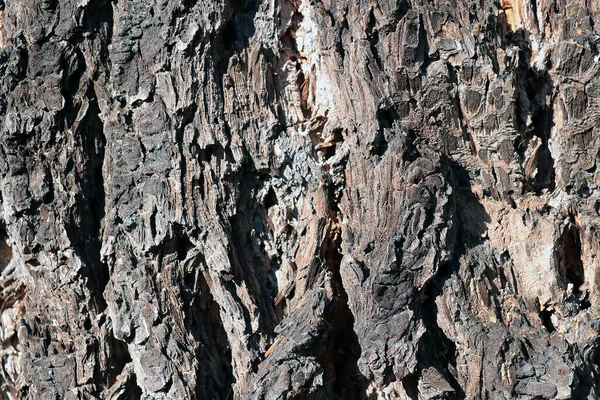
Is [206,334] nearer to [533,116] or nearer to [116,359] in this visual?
[116,359]

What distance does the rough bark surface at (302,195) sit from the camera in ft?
10.5

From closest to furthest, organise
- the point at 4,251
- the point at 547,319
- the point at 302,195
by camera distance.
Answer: the point at 547,319, the point at 302,195, the point at 4,251

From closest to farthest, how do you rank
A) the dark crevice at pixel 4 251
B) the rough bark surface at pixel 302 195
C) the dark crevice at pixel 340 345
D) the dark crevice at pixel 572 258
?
the rough bark surface at pixel 302 195
the dark crevice at pixel 572 258
the dark crevice at pixel 340 345
the dark crevice at pixel 4 251

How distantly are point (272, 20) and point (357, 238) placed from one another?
1.07m

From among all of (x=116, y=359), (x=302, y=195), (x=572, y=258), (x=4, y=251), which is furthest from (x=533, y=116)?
(x=4, y=251)

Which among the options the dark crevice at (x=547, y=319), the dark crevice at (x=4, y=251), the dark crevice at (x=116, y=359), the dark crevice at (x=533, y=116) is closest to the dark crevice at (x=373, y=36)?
the dark crevice at (x=533, y=116)

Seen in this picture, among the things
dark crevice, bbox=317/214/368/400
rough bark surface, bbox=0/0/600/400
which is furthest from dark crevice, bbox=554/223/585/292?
dark crevice, bbox=317/214/368/400

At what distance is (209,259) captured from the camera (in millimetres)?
3305

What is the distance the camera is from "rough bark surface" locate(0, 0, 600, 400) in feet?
10.5

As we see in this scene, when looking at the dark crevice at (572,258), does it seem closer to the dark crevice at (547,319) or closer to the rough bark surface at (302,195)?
the rough bark surface at (302,195)

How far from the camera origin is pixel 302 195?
3.46 meters

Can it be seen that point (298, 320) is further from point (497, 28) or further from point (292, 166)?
point (497, 28)

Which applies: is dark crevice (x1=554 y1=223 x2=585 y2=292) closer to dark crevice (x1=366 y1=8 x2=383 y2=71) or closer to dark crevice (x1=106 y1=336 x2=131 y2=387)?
dark crevice (x1=366 y1=8 x2=383 y2=71)

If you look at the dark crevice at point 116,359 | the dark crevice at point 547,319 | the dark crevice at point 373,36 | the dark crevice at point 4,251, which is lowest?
the dark crevice at point 547,319
